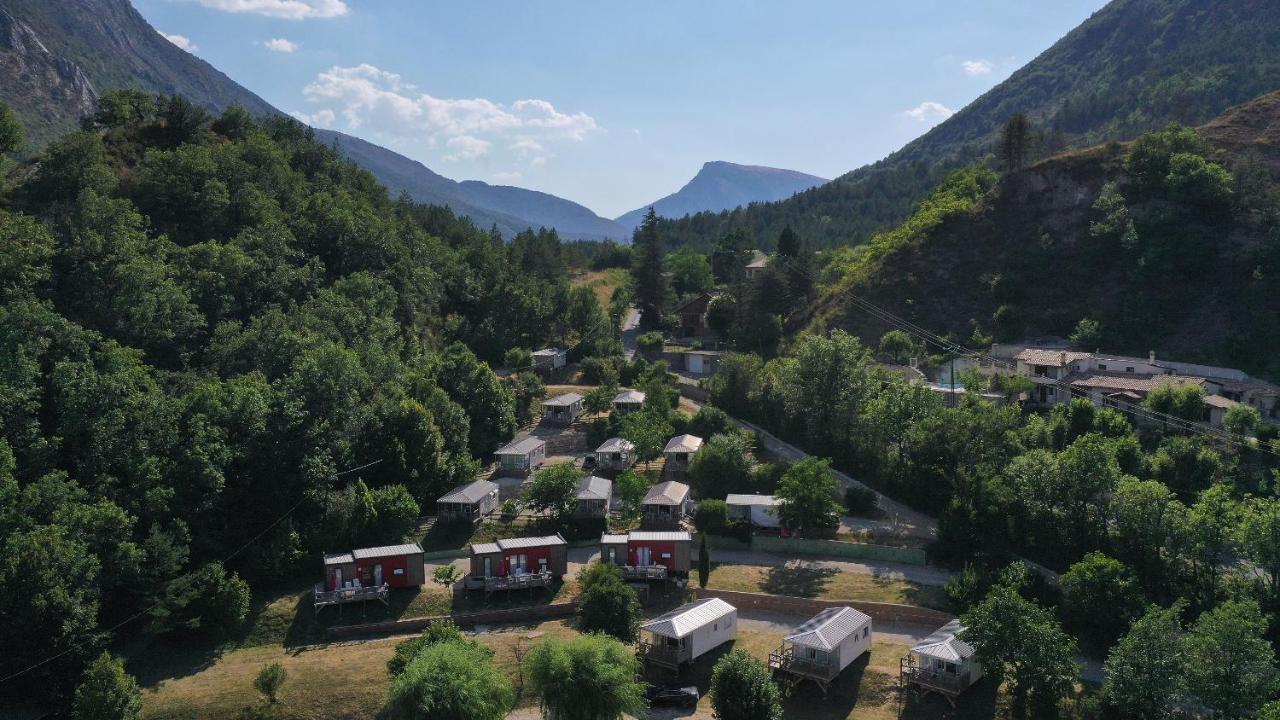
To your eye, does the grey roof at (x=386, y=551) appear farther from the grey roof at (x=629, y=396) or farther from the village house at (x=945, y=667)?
the grey roof at (x=629, y=396)

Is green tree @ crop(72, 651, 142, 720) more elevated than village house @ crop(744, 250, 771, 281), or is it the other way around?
village house @ crop(744, 250, 771, 281)

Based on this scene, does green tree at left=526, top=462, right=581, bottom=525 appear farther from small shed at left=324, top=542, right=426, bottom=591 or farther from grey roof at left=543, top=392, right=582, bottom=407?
grey roof at left=543, top=392, right=582, bottom=407

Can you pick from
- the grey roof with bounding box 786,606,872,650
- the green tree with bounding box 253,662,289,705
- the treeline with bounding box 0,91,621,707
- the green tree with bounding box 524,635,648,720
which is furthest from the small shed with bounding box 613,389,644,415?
the green tree with bounding box 524,635,648,720

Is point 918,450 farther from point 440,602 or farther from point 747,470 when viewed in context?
point 440,602

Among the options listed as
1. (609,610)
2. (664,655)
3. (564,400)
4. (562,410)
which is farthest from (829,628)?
(564,400)

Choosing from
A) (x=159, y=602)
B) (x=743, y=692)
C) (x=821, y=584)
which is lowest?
(x=743, y=692)

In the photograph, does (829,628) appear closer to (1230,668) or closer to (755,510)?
(755,510)
